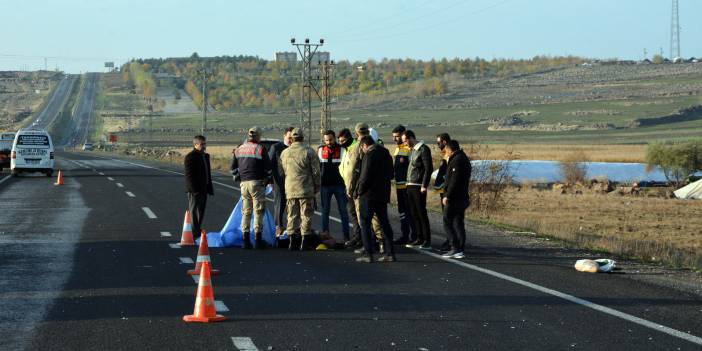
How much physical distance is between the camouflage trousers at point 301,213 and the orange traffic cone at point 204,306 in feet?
19.3

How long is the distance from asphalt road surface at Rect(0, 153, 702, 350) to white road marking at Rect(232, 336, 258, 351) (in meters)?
0.02

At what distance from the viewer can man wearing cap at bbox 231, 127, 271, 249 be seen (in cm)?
1617

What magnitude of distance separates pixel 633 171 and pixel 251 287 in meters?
55.9

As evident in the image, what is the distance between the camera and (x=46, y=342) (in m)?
8.95

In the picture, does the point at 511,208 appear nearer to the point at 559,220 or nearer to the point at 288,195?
the point at 559,220

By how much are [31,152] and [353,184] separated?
1074 inches

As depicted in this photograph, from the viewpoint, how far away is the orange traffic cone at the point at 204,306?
32.6 ft

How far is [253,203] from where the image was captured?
1625cm

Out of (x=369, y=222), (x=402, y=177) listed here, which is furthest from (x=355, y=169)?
(x=402, y=177)

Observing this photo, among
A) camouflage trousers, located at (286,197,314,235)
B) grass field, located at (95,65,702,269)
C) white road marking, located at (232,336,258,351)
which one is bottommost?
grass field, located at (95,65,702,269)

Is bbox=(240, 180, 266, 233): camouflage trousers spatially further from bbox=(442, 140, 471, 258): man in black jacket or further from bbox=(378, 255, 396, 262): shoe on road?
bbox=(442, 140, 471, 258): man in black jacket

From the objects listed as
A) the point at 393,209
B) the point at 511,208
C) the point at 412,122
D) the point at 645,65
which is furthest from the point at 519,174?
the point at 645,65

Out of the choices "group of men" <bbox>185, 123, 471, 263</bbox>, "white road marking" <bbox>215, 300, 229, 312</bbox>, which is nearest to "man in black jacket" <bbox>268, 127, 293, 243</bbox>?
"group of men" <bbox>185, 123, 471, 263</bbox>

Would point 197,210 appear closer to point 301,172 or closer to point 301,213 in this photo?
point 301,213
